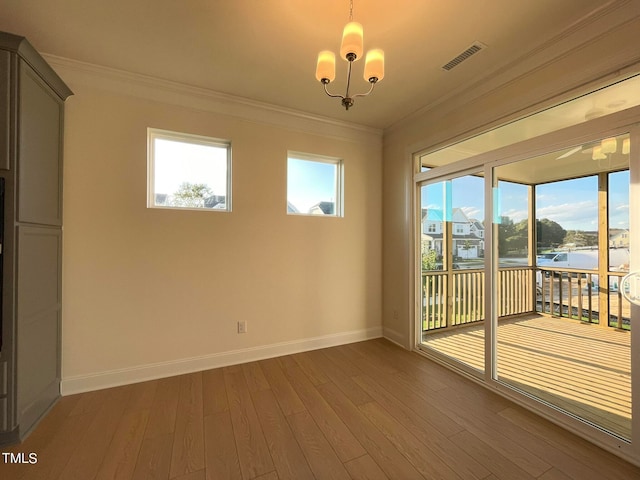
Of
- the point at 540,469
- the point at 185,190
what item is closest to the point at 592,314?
the point at 540,469

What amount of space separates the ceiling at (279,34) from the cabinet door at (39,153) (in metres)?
0.47

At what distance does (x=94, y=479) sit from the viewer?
1.45 meters

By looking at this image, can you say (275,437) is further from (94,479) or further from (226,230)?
(226,230)

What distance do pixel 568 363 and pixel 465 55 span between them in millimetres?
2876

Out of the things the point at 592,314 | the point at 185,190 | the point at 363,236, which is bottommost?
the point at 592,314

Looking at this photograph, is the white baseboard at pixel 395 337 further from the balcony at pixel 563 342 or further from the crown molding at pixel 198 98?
the crown molding at pixel 198 98

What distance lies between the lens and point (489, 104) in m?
2.40

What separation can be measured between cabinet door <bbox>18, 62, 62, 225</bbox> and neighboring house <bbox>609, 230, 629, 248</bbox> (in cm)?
400

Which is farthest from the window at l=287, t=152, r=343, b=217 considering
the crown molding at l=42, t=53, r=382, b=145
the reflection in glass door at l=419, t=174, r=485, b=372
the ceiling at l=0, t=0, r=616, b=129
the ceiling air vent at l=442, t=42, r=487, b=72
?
the ceiling air vent at l=442, t=42, r=487, b=72

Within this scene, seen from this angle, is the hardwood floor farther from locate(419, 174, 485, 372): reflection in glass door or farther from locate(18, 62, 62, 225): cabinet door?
locate(18, 62, 62, 225): cabinet door

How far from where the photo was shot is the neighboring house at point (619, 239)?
5.70 ft

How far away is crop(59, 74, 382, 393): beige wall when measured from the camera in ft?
7.67

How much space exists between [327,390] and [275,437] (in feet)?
2.24

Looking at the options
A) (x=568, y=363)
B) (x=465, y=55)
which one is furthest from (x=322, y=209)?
(x=568, y=363)
